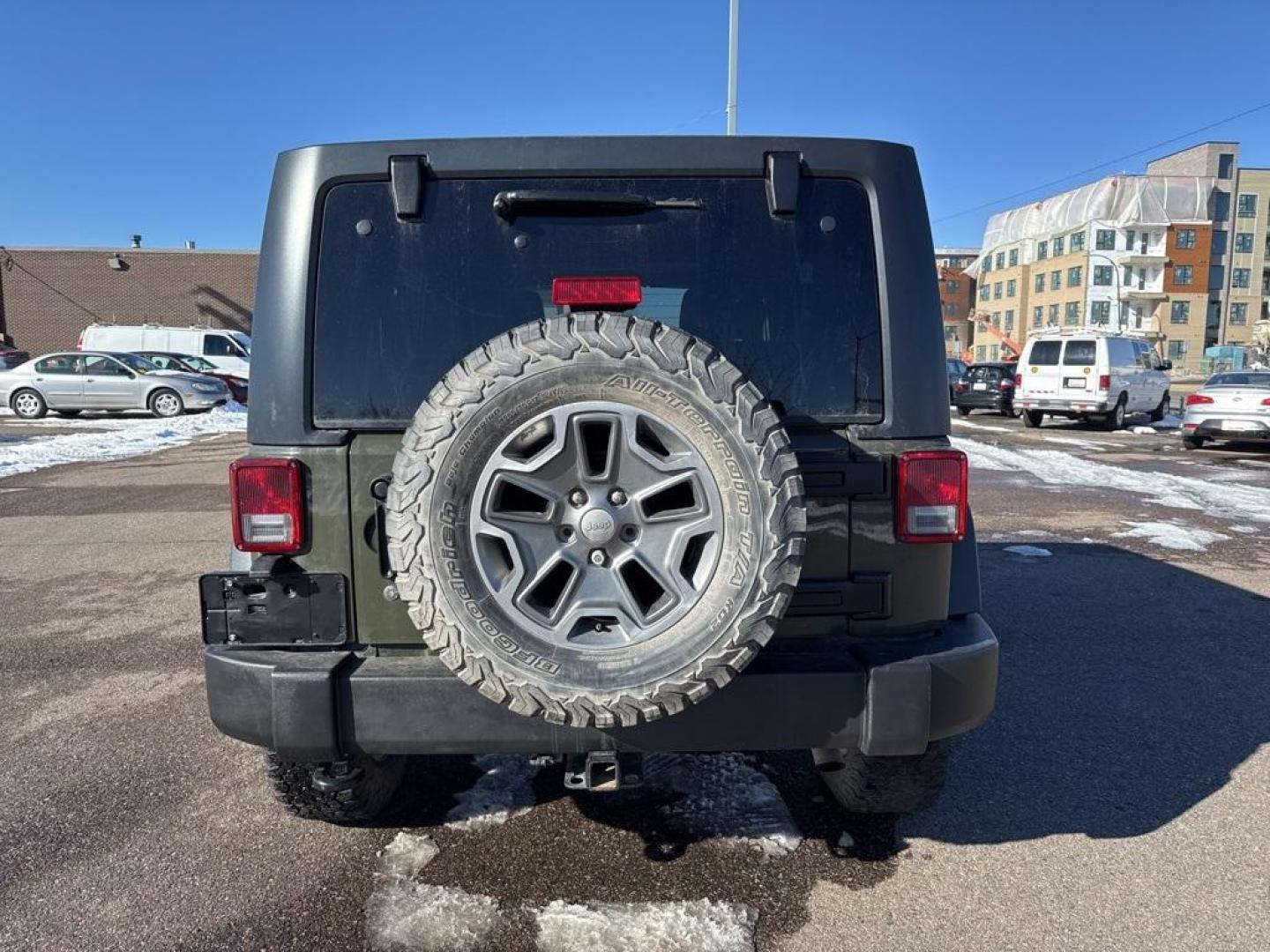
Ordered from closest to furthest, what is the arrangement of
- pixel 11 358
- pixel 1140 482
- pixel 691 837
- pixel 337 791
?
pixel 337 791, pixel 691 837, pixel 1140 482, pixel 11 358

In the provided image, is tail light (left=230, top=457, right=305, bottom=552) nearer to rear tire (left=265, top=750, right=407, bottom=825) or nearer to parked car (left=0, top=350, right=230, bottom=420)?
rear tire (left=265, top=750, right=407, bottom=825)

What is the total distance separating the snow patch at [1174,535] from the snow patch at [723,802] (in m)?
5.94

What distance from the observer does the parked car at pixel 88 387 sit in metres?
20.0

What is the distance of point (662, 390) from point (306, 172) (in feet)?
4.12

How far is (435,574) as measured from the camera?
2.16 meters

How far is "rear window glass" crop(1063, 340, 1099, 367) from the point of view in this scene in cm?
1903

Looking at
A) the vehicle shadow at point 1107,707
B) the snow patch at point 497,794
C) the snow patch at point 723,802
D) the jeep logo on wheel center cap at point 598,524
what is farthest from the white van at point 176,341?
the jeep logo on wheel center cap at point 598,524

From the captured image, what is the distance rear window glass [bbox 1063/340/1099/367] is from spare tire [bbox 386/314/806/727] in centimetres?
1961

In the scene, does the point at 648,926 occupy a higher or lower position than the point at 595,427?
lower

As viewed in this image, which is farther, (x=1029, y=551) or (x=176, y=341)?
(x=176, y=341)

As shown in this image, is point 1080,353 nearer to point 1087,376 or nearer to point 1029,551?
point 1087,376

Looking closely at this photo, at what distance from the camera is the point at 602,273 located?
2.52 meters

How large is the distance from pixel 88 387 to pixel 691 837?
2156 centimetres

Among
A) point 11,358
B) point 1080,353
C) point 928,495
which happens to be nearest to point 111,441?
point 928,495
